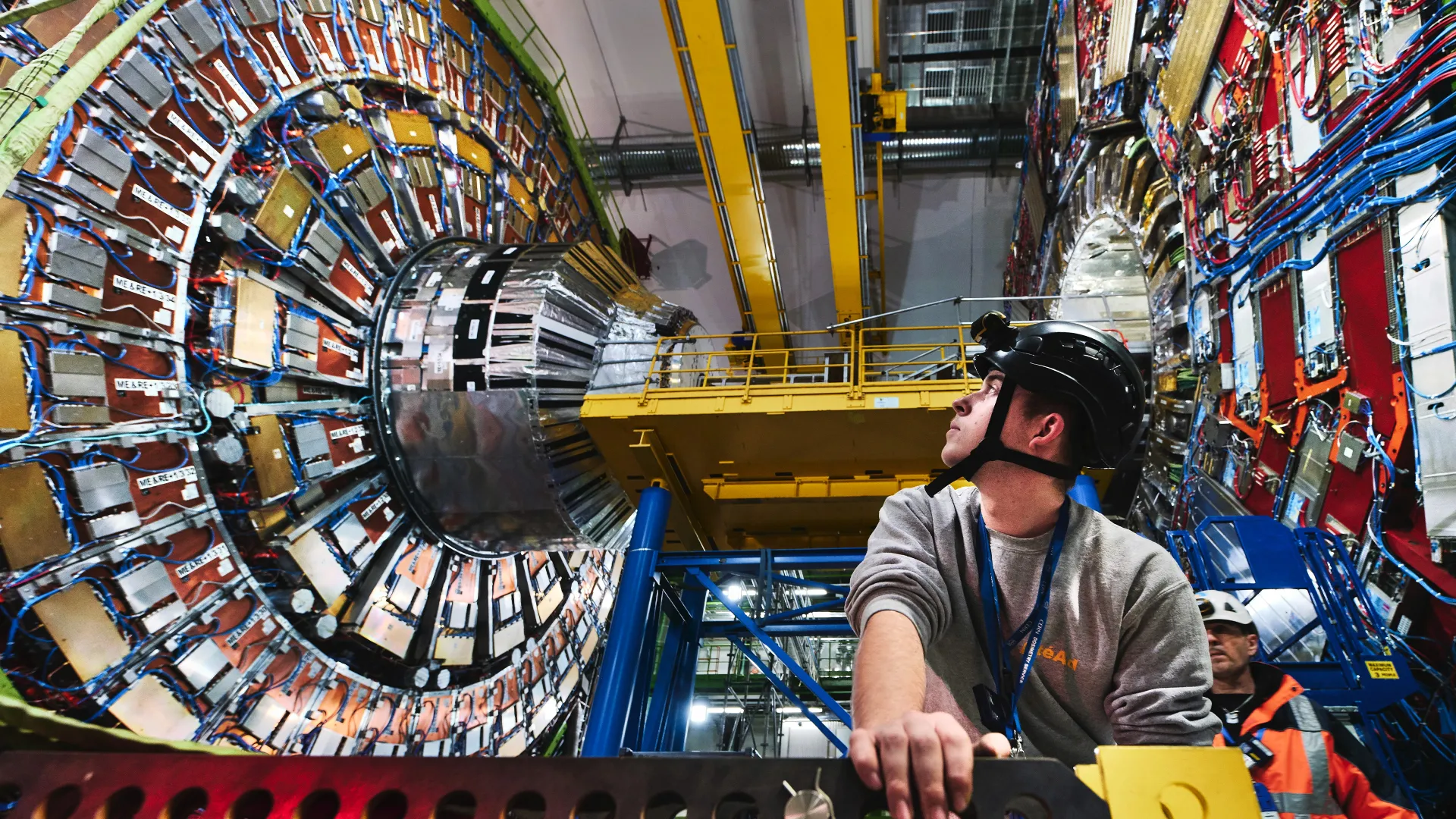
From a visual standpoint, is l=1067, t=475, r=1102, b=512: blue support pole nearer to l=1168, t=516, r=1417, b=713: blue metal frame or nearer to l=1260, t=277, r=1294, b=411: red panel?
l=1168, t=516, r=1417, b=713: blue metal frame

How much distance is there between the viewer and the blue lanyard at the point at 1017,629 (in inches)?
55.4

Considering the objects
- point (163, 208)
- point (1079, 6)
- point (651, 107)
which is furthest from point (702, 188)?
point (163, 208)

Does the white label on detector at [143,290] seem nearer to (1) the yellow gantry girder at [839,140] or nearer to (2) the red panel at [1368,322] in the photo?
(2) the red panel at [1368,322]

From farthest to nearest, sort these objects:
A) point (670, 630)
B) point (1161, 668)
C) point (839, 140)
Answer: point (839, 140) → point (670, 630) → point (1161, 668)

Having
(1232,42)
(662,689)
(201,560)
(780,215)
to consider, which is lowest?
(662,689)

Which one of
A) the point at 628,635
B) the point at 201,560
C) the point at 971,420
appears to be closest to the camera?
the point at 971,420

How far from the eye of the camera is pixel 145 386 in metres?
2.90

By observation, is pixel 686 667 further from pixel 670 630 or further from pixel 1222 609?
pixel 1222 609

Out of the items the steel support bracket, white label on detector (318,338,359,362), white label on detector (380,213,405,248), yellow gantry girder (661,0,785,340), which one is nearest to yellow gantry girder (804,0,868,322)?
yellow gantry girder (661,0,785,340)

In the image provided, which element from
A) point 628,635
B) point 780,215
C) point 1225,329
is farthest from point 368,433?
point 780,215

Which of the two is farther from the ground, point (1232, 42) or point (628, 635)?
point (1232, 42)

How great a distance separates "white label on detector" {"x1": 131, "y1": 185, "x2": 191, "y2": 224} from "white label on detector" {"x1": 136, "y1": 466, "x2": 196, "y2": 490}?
45.1 inches

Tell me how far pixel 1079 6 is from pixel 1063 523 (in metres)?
6.84

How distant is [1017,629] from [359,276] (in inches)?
176
